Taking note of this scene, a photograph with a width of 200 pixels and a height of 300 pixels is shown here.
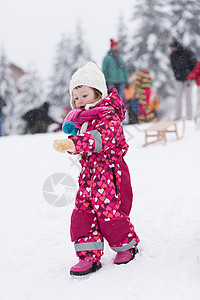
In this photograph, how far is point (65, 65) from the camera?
28469 mm

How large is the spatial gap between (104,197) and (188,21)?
2204 cm

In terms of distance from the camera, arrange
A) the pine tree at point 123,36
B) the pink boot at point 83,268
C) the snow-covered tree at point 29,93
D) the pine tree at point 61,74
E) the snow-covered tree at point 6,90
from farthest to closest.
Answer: the snow-covered tree at point 6,90 → the snow-covered tree at point 29,93 → the pine tree at point 61,74 → the pine tree at point 123,36 → the pink boot at point 83,268

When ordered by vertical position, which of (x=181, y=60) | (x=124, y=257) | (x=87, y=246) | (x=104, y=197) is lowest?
(x=124, y=257)

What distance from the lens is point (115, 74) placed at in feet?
30.2

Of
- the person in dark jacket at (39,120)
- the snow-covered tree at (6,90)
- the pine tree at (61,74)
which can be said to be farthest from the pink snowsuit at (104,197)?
the snow-covered tree at (6,90)

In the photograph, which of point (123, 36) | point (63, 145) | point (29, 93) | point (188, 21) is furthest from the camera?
point (29, 93)

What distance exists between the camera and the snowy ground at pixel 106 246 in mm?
2240

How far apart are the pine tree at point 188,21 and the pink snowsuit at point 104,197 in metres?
20.9

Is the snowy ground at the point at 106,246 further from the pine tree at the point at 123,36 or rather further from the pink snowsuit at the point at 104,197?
the pine tree at the point at 123,36

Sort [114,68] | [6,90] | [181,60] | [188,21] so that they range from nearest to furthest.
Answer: [114,68] < [181,60] < [188,21] < [6,90]

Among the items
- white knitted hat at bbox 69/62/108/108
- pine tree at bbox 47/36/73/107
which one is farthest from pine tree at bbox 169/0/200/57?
white knitted hat at bbox 69/62/108/108

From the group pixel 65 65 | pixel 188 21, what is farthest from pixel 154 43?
pixel 65 65

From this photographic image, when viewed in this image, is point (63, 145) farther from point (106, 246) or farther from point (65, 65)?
point (65, 65)

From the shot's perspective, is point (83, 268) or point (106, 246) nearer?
point (83, 268)
